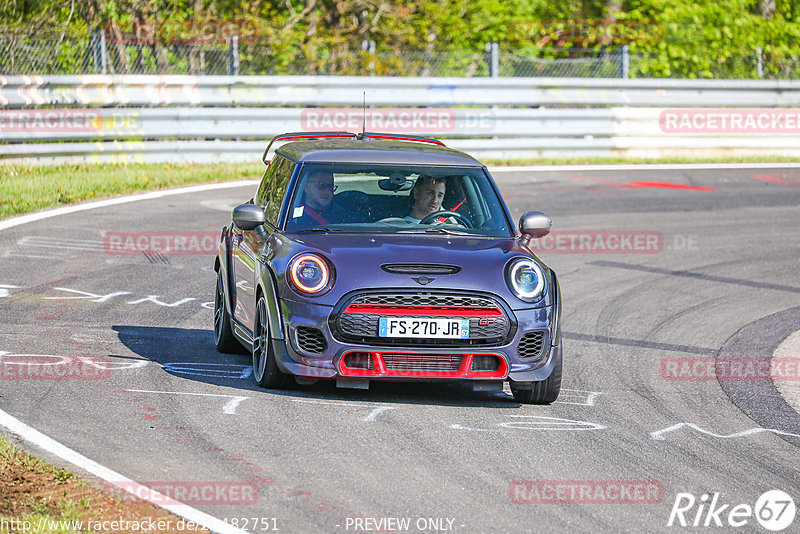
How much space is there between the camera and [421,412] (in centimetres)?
713

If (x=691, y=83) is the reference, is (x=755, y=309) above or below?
below

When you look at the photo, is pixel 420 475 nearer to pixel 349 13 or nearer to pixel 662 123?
pixel 662 123

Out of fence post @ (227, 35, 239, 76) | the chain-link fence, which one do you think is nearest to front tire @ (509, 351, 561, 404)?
the chain-link fence

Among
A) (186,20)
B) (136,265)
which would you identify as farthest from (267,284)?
(186,20)

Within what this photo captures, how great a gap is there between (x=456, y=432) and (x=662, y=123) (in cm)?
1728

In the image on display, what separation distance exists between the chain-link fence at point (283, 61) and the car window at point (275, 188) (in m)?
11.0

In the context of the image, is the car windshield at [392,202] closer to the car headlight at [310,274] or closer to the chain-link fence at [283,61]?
the car headlight at [310,274]

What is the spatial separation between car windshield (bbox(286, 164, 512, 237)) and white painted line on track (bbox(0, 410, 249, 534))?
7.12 feet

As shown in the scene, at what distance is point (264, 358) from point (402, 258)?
1.03 meters

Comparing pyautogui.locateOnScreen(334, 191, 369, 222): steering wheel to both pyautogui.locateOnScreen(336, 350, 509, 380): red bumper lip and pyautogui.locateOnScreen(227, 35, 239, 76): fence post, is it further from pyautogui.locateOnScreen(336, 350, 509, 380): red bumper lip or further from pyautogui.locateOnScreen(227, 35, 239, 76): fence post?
pyautogui.locateOnScreen(227, 35, 239, 76): fence post

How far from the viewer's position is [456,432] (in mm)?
6684

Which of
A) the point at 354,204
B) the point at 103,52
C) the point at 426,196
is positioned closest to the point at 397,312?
the point at 354,204

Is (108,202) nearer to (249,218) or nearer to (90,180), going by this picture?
(90,180)

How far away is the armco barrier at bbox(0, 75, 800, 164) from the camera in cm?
1877
